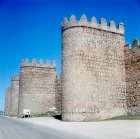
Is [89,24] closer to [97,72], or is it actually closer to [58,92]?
[97,72]

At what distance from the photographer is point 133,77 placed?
54.3 feet

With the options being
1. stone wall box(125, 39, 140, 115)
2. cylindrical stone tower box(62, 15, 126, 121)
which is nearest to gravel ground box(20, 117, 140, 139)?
cylindrical stone tower box(62, 15, 126, 121)

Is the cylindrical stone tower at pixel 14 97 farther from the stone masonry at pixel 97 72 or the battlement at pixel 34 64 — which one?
the stone masonry at pixel 97 72

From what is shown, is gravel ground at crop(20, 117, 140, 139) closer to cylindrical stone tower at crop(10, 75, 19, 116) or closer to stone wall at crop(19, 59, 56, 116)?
stone wall at crop(19, 59, 56, 116)

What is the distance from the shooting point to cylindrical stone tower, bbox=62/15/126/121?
15.2 m

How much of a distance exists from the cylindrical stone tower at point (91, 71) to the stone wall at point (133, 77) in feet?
1.46

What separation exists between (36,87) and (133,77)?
13434 millimetres

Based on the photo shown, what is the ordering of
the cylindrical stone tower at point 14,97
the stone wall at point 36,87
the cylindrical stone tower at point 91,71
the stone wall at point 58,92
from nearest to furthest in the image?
the cylindrical stone tower at point 91,71 → the stone wall at point 58,92 → the stone wall at point 36,87 → the cylindrical stone tower at point 14,97

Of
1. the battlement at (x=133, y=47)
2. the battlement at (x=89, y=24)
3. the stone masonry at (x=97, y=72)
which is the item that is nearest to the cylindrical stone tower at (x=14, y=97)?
the stone masonry at (x=97, y=72)

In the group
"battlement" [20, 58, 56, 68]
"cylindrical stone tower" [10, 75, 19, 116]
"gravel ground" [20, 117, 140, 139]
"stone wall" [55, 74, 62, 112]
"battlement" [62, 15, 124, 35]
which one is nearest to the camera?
"gravel ground" [20, 117, 140, 139]

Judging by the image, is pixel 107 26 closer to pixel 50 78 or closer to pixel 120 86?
pixel 120 86

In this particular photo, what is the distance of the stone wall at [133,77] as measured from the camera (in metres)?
16.0

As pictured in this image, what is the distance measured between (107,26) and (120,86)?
199 inches

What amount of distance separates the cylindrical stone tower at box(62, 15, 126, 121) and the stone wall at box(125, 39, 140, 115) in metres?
0.44
